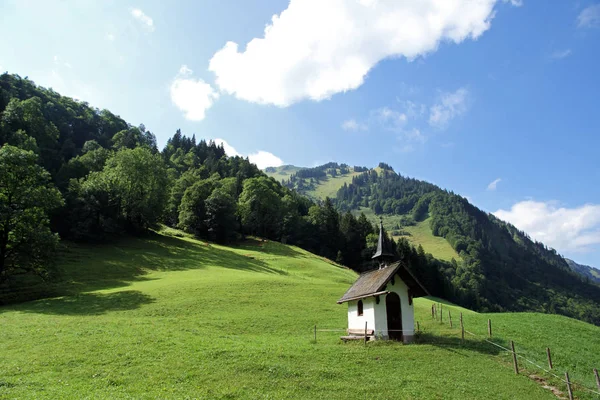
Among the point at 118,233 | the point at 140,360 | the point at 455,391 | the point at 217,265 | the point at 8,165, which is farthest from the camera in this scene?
the point at 118,233

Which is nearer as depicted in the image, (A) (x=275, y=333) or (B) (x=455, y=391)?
(B) (x=455, y=391)

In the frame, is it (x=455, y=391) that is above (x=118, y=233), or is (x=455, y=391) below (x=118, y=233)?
below

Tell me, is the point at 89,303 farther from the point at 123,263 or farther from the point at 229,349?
the point at 229,349

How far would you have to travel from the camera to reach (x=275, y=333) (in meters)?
29.5

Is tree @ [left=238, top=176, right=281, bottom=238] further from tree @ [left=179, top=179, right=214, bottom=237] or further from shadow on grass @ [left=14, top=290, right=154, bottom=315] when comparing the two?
shadow on grass @ [left=14, top=290, right=154, bottom=315]

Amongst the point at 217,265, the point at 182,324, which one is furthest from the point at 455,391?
the point at 217,265

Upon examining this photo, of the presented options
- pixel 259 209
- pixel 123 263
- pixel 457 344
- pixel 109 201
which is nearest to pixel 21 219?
pixel 123 263

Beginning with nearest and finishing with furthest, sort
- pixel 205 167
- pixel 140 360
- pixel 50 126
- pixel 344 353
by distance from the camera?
pixel 140 360 < pixel 344 353 < pixel 50 126 < pixel 205 167

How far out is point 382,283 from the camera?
2827 cm

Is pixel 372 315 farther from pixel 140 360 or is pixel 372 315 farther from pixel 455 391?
pixel 140 360

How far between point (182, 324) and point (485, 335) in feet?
80.4

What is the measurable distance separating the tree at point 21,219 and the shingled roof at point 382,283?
34.8 meters

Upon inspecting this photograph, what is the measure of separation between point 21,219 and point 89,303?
579 inches

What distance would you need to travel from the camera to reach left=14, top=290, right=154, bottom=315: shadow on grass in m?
33.6
